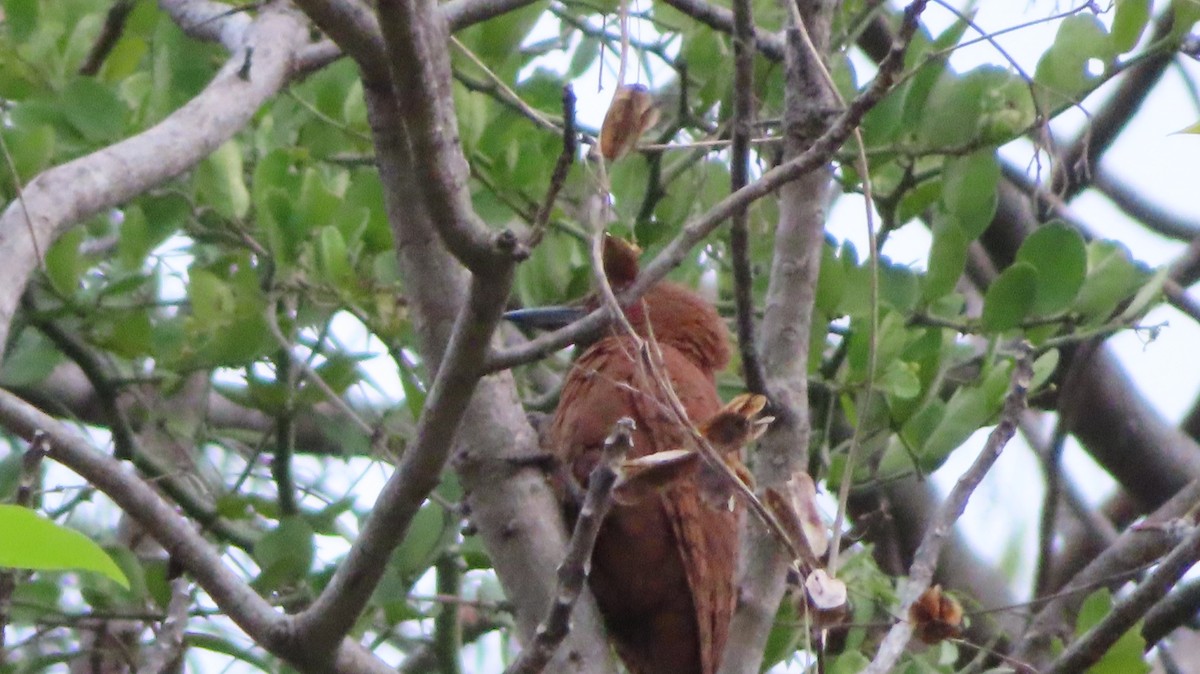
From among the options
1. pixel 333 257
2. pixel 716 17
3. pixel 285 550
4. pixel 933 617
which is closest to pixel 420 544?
pixel 285 550

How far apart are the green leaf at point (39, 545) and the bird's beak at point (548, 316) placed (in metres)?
1.78

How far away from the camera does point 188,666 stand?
397 centimetres

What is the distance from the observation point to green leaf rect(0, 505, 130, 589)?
3.74 ft

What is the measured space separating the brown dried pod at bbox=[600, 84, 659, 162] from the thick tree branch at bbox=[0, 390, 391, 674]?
2.37ft

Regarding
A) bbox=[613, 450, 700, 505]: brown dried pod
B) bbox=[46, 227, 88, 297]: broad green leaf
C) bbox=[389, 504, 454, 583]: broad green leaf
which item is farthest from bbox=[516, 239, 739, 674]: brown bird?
bbox=[613, 450, 700, 505]: brown dried pod

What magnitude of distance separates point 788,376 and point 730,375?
115cm

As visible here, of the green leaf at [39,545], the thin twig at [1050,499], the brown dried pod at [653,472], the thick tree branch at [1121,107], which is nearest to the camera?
the green leaf at [39,545]

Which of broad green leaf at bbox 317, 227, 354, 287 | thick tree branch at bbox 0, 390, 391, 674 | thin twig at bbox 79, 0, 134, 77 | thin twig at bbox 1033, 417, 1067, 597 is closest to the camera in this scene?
thick tree branch at bbox 0, 390, 391, 674

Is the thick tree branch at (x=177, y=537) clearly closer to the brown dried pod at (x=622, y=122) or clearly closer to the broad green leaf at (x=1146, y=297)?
the brown dried pod at (x=622, y=122)

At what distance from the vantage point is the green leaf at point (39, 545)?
A: 3.74 ft

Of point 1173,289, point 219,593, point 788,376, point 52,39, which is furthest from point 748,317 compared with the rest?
point 1173,289

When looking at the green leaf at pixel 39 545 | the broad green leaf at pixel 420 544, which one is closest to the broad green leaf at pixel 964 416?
the broad green leaf at pixel 420 544

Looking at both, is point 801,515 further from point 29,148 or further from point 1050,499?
point 1050,499

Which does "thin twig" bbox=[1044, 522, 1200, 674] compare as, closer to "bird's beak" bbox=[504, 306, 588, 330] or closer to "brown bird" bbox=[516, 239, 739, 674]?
"brown bird" bbox=[516, 239, 739, 674]
